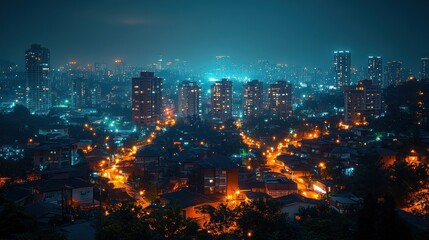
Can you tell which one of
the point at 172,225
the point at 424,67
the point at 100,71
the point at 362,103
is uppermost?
the point at 100,71

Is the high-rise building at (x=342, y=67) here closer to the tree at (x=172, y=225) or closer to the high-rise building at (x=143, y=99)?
the high-rise building at (x=143, y=99)

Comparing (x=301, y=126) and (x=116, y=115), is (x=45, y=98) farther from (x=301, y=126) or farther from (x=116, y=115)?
(x=301, y=126)

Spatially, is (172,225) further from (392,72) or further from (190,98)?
(392,72)

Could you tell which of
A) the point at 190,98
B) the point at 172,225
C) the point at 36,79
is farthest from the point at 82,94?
the point at 172,225

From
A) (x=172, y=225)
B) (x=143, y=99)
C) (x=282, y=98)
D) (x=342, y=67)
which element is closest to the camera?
(x=172, y=225)

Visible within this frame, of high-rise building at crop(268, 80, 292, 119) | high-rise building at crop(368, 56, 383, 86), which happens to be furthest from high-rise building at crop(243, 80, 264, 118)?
high-rise building at crop(368, 56, 383, 86)
